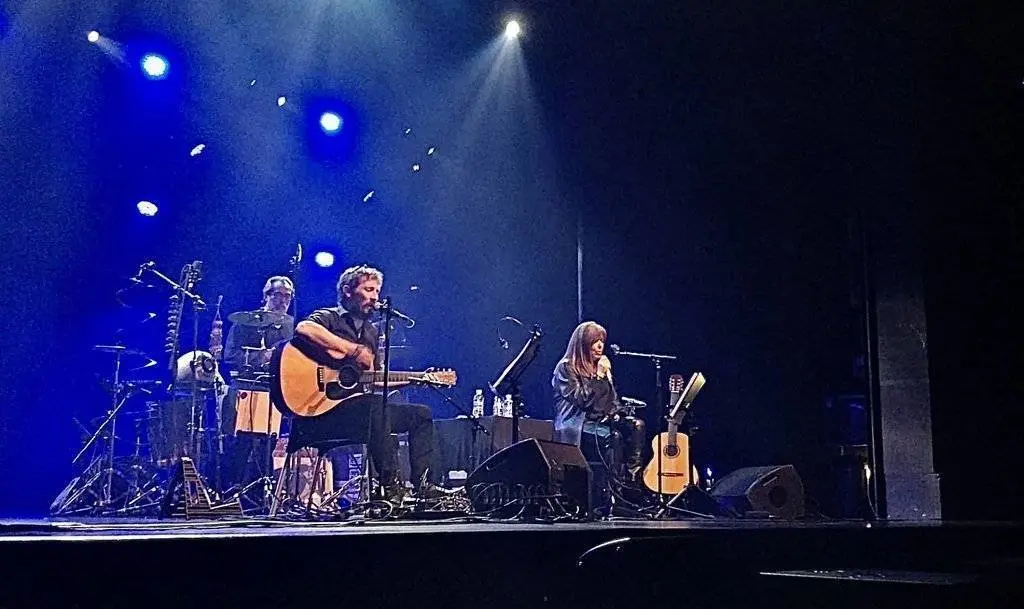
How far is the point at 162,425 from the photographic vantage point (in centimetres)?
670

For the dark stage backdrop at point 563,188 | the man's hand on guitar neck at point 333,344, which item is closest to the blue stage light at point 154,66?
the dark stage backdrop at point 563,188

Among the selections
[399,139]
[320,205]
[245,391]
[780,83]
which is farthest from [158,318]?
[780,83]

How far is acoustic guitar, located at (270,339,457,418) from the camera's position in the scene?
15.8 feet

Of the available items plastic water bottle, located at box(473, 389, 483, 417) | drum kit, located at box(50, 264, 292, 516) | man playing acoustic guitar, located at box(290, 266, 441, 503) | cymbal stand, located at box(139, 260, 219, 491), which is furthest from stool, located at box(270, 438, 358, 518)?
plastic water bottle, located at box(473, 389, 483, 417)

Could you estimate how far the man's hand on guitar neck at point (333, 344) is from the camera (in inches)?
193

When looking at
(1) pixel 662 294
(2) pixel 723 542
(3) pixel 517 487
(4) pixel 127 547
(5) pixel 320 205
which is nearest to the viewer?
(4) pixel 127 547

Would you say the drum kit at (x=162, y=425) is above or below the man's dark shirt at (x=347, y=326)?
below

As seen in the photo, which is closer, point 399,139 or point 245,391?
point 245,391

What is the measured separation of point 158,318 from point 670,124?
499 cm

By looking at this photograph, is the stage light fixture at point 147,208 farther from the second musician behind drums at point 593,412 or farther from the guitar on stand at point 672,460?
Answer: the guitar on stand at point 672,460

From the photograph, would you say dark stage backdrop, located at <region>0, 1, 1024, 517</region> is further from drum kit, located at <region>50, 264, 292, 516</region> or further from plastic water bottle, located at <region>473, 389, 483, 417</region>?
plastic water bottle, located at <region>473, 389, 483, 417</region>

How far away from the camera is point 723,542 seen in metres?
3.10

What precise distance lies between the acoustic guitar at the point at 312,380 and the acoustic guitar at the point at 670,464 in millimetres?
3008

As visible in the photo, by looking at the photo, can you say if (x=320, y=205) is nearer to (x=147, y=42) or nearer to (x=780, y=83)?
(x=147, y=42)
